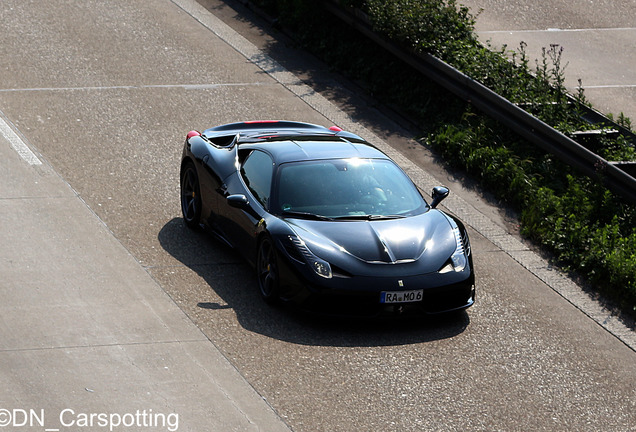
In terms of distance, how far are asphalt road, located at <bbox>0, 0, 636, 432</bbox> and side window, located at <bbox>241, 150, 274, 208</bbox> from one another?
811 millimetres

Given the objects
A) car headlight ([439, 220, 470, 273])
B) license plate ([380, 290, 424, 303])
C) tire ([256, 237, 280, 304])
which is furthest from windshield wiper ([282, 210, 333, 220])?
car headlight ([439, 220, 470, 273])

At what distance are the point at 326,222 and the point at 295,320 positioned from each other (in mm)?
975

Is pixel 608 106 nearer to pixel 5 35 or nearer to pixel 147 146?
pixel 147 146

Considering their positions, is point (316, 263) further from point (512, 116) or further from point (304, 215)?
point (512, 116)

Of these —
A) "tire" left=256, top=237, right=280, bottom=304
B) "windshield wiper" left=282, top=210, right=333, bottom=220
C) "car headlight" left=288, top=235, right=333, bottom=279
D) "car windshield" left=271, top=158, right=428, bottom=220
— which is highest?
"car windshield" left=271, top=158, right=428, bottom=220

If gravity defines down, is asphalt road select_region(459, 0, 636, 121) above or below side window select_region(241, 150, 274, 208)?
above

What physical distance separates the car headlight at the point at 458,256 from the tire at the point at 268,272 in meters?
1.51

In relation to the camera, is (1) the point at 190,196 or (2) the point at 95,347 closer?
(2) the point at 95,347

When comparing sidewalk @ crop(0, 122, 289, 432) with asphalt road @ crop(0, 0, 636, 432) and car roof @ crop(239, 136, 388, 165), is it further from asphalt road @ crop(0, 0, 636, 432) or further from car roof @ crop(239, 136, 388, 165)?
car roof @ crop(239, 136, 388, 165)

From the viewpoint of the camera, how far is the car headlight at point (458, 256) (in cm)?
926

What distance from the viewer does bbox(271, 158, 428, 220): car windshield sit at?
970 cm

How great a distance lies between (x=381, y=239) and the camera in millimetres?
9203

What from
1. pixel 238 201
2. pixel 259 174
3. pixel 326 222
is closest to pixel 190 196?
pixel 259 174

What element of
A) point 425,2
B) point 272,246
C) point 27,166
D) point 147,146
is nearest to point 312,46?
point 425,2
